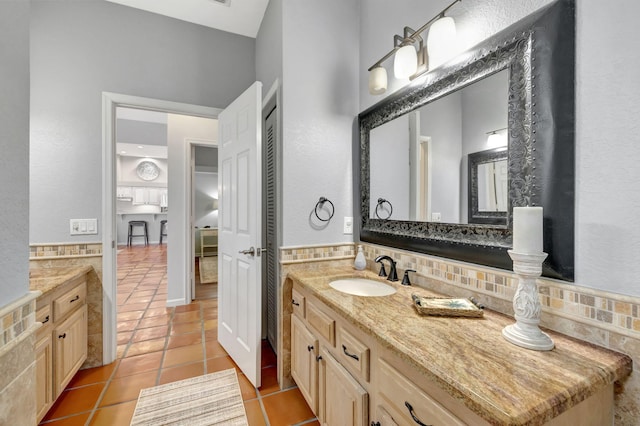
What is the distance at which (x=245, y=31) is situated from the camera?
2.56 metres

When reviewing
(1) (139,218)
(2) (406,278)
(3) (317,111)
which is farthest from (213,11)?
(1) (139,218)

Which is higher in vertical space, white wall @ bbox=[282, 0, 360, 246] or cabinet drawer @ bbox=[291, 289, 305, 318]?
white wall @ bbox=[282, 0, 360, 246]

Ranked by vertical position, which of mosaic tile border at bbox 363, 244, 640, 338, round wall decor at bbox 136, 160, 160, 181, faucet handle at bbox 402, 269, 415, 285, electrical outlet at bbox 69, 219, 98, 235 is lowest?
faucet handle at bbox 402, 269, 415, 285

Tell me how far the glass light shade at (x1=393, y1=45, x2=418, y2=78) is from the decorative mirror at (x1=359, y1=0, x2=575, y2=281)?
0.32ft

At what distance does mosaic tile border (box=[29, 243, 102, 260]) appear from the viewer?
1.96 metres

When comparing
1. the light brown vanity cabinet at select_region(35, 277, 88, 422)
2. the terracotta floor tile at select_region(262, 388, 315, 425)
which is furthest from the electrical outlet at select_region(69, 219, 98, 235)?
the terracotta floor tile at select_region(262, 388, 315, 425)

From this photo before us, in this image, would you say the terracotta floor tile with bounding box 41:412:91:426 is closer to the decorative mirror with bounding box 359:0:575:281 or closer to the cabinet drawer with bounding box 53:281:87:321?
the cabinet drawer with bounding box 53:281:87:321

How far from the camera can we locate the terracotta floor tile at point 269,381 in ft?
6.07

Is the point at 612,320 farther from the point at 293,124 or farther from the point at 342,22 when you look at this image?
the point at 342,22

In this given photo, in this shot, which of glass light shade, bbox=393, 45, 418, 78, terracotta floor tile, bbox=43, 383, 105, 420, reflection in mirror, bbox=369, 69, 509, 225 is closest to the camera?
reflection in mirror, bbox=369, 69, 509, 225

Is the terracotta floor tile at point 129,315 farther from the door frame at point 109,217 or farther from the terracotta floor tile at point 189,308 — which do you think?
the door frame at point 109,217

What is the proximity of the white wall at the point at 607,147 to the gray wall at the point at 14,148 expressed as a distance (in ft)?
5.69

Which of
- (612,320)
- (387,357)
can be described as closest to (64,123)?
(387,357)

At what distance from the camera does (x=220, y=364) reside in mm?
2164
